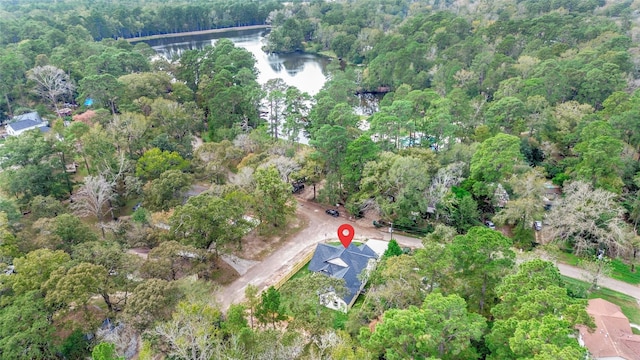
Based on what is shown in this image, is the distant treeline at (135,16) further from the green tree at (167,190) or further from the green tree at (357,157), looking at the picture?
the green tree at (357,157)

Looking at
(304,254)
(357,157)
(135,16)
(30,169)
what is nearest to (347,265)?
(304,254)

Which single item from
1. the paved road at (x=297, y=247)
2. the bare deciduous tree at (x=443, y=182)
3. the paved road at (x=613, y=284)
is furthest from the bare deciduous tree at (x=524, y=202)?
the paved road at (x=297, y=247)

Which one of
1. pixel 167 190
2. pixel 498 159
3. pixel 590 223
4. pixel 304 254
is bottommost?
pixel 304 254

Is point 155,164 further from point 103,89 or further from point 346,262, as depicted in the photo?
point 103,89

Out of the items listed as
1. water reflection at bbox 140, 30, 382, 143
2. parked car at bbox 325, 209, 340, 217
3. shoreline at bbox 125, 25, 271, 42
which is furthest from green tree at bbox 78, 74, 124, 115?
shoreline at bbox 125, 25, 271, 42

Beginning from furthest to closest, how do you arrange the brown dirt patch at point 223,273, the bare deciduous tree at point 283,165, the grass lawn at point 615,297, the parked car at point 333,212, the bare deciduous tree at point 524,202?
1. the parked car at point 333,212
2. the bare deciduous tree at point 283,165
3. the bare deciduous tree at point 524,202
4. the brown dirt patch at point 223,273
5. the grass lawn at point 615,297

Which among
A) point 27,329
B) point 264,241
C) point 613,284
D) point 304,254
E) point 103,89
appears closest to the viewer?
point 27,329
